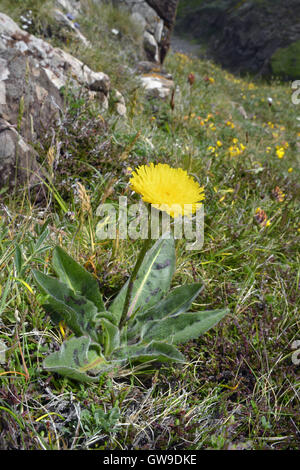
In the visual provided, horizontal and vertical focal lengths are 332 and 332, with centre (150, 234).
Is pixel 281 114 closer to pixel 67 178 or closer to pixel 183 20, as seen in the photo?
pixel 67 178

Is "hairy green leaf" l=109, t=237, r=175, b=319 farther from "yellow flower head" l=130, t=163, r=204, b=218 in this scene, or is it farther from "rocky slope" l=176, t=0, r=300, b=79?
"rocky slope" l=176, t=0, r=300, b=79

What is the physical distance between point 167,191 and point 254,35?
91.9 ft

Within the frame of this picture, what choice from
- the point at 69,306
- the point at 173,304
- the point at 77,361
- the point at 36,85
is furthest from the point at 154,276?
the point at 36,85

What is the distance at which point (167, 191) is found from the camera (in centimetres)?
137

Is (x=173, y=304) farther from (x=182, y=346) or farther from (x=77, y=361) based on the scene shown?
(x=77, y=361)

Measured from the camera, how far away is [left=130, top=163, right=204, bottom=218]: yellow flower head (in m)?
1.31

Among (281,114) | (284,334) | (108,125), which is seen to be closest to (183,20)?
(281,114)

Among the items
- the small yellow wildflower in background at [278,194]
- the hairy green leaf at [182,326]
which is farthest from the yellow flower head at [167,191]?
the small yellow wildflower in background at [278,194]

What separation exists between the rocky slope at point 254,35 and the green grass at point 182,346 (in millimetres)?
17441

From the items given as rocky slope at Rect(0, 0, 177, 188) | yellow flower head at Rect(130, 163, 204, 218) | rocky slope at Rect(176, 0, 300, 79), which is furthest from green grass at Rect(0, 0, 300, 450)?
rocky slope at Rect(176, 0, 300, 79)

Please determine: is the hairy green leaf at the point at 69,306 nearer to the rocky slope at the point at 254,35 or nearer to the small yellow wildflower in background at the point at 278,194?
the small yellow wildflower in background at the point at 278,194

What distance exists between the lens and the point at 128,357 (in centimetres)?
157
